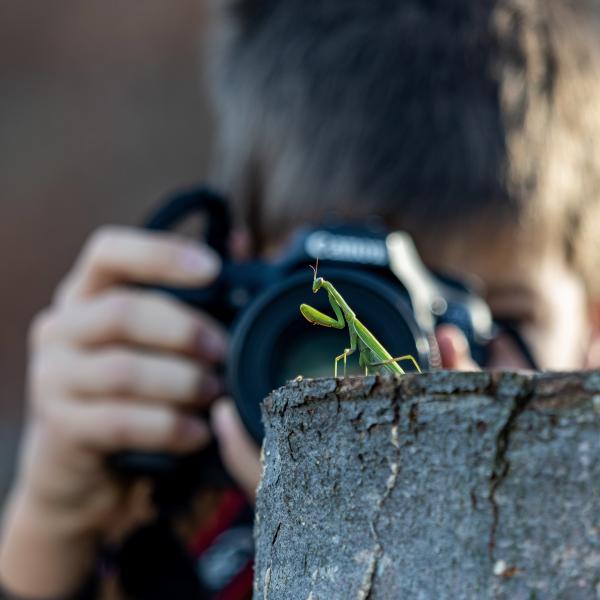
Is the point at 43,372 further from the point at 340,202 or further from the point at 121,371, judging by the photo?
the point at 340,202

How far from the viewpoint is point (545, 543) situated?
8.8 inches

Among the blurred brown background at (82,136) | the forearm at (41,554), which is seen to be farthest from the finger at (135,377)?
the blurred brown background at (82,136)

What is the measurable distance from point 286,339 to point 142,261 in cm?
31

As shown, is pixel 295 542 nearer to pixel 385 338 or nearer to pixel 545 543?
pixel 545 543

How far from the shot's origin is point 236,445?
0.82 meters

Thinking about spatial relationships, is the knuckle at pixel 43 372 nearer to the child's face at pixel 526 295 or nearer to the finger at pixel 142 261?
the finger at pixel 142 261

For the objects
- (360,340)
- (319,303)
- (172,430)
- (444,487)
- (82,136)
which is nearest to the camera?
(444,487)

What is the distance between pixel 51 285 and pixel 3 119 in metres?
0.62

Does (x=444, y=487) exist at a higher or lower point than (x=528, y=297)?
lower

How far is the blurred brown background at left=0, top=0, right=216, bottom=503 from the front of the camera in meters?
3.04

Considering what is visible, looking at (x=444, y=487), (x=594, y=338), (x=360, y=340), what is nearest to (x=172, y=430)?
(x=360, y=340)

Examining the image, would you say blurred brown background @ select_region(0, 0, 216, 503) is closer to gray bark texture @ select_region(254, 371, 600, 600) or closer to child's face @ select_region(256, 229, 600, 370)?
child's face @ select_region(256, 229, 600, 370)

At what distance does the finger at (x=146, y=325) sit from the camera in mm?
923

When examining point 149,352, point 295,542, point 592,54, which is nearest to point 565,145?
point 592,54
